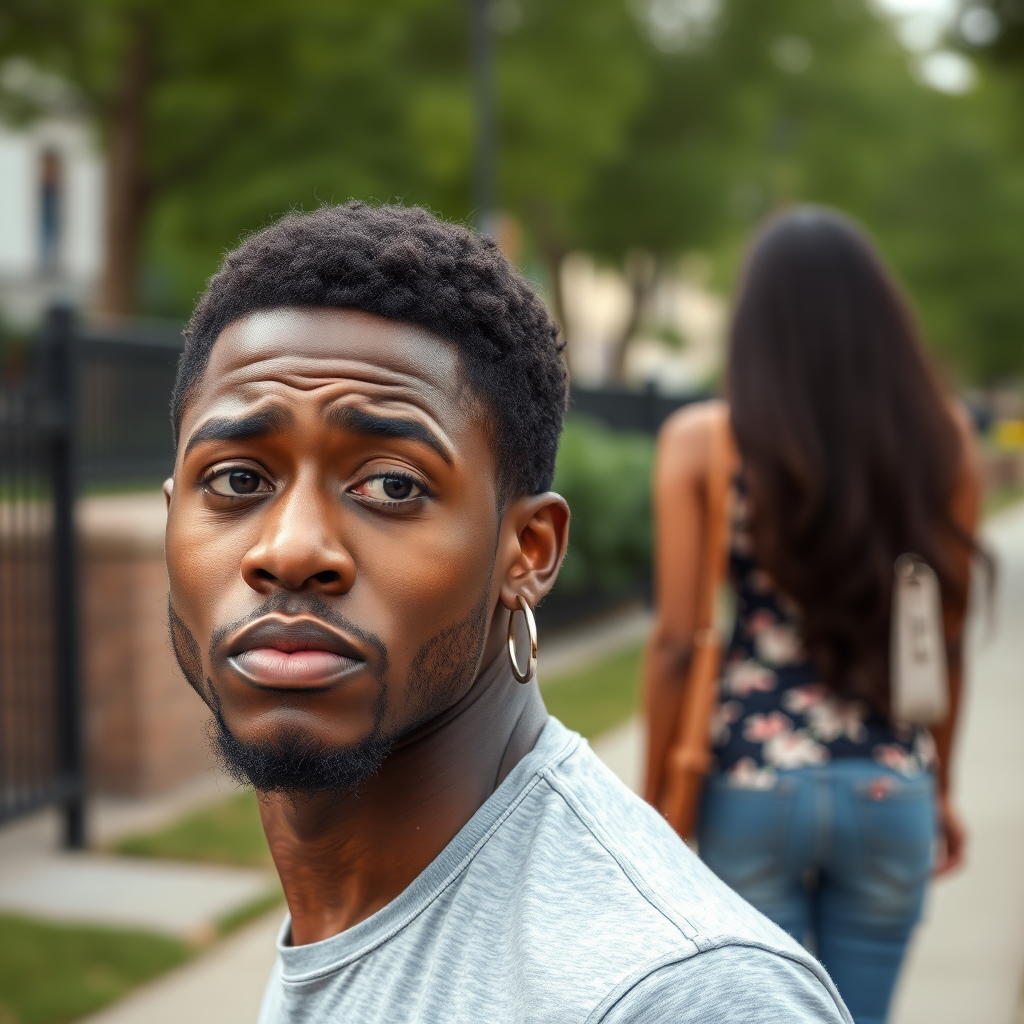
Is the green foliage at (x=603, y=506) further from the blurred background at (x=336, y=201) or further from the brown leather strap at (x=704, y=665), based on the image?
the brown leather strap at (x=704, y=665)

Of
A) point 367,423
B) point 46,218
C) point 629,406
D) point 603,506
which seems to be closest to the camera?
point 367,423

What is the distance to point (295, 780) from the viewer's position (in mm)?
1224

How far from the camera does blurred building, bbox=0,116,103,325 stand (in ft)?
132

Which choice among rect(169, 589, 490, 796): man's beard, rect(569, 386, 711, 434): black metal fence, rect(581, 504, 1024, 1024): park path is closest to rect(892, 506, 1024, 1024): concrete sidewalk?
rect(581, 504, 1024, 1024): park path

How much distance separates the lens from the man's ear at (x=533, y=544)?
1.36 meters

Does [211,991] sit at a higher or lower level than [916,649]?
lower

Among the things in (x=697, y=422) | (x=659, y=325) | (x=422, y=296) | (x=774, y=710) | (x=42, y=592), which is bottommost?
(x=659, y=325)

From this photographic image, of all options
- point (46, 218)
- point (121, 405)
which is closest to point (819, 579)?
point (121, 405)

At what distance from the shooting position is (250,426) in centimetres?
126

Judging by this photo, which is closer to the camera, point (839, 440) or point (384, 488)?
point (384, 488)

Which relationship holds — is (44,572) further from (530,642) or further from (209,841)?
(530,642)

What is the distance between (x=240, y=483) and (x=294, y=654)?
0.54 ft

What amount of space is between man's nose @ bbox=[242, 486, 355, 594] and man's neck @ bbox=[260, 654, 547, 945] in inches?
8.1

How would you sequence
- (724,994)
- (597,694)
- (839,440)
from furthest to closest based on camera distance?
(597,694)
(839,440)
(724,994)
